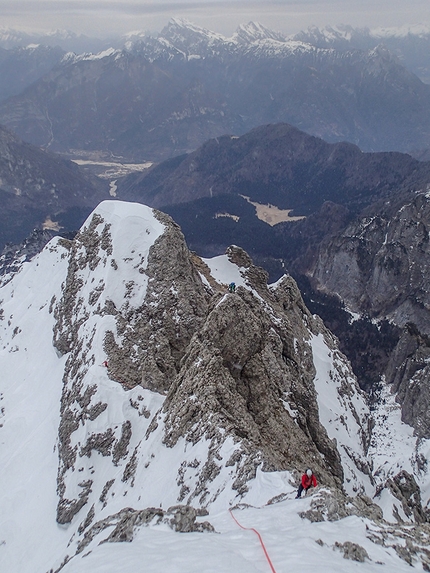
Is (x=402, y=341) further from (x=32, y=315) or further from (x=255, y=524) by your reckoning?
(x=255, y=524)

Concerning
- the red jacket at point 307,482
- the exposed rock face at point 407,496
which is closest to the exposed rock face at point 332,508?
the red jacket at point 307,482

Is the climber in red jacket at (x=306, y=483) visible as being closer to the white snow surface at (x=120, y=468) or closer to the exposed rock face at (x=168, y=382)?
the white snow surface at (x=120, y=468)

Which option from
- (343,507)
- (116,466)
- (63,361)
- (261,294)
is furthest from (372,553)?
(261,294)

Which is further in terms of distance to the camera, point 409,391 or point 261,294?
point 409,391

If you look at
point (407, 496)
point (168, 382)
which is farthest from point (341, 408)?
point (168, 382)

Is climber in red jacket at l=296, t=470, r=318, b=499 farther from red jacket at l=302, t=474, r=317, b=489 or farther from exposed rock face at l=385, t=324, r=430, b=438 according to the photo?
exposed rock face at l=385, t=324, r=430, b=438
